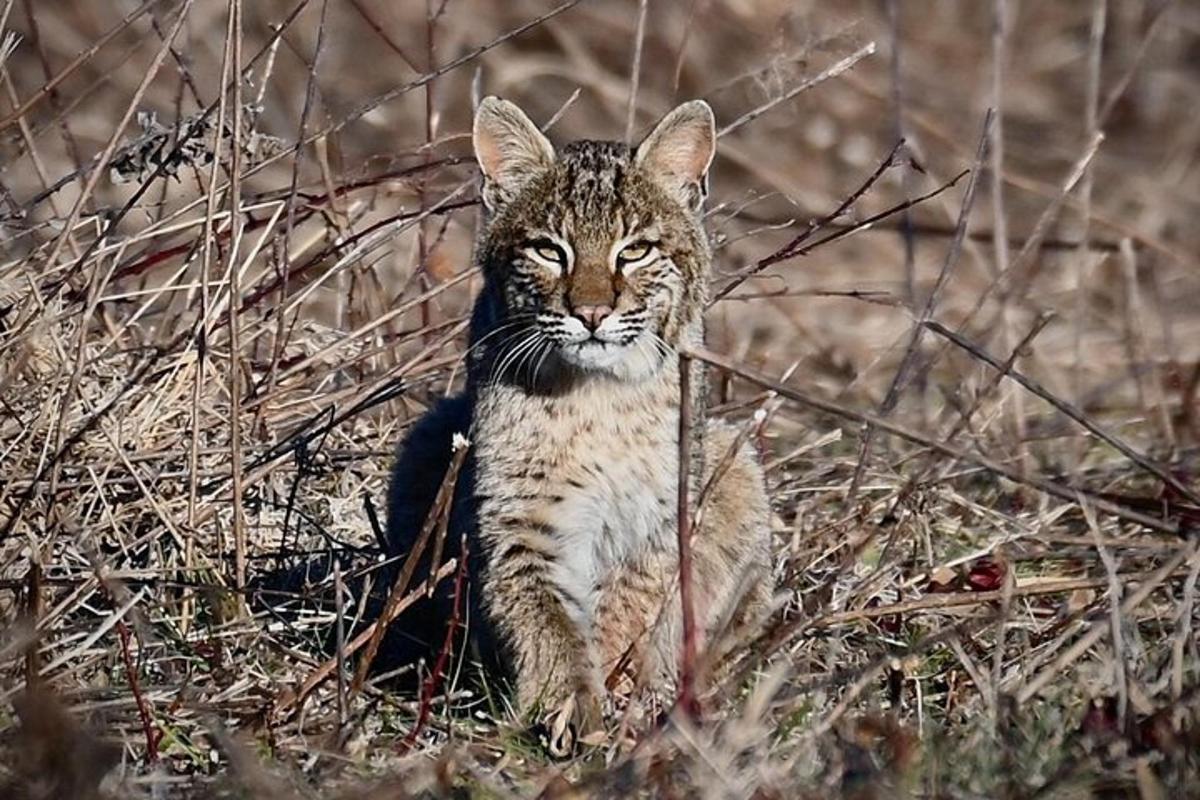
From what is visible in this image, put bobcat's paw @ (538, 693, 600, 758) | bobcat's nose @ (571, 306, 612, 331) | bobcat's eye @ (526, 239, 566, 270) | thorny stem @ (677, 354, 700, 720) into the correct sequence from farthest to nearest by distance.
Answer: bobcat's eye @ (526, 239, 566, 270)
bobcat's nose @ (571, 306, 612, 331)
bobcat's paw @ (538, 693, 600, 758)
thorny stem @ (677, 354, 700, 720)

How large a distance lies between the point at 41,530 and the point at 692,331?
183cm

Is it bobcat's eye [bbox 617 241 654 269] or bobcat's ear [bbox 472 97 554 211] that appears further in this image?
bobcat's ear [bbox 472 97 554 211]

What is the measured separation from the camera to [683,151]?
5586mm

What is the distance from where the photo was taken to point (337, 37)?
13.7 meters

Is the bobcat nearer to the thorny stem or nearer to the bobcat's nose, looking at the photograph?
the bobcat's nose

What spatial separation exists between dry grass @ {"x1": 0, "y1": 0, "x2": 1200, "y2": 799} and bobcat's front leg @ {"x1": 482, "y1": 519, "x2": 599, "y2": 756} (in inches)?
5.8

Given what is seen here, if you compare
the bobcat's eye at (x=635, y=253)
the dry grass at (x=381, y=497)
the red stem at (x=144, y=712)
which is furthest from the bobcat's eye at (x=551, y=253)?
the red stem at (x=144, y=712)

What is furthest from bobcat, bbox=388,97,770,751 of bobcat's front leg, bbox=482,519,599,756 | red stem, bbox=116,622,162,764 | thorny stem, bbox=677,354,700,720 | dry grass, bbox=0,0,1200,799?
red stem, bbox=116,622,162,764

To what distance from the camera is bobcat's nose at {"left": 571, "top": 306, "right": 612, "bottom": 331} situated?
16.8 ft

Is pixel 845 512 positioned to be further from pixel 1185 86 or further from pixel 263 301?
pixel 1185 86

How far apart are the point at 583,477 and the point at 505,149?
94cm

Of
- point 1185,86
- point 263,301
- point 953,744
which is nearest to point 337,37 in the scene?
point 1185,86

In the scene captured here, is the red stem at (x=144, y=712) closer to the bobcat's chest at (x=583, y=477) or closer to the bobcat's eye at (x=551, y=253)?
the bobcat's chest at (x=583, y=477)

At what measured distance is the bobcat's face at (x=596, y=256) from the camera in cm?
518
